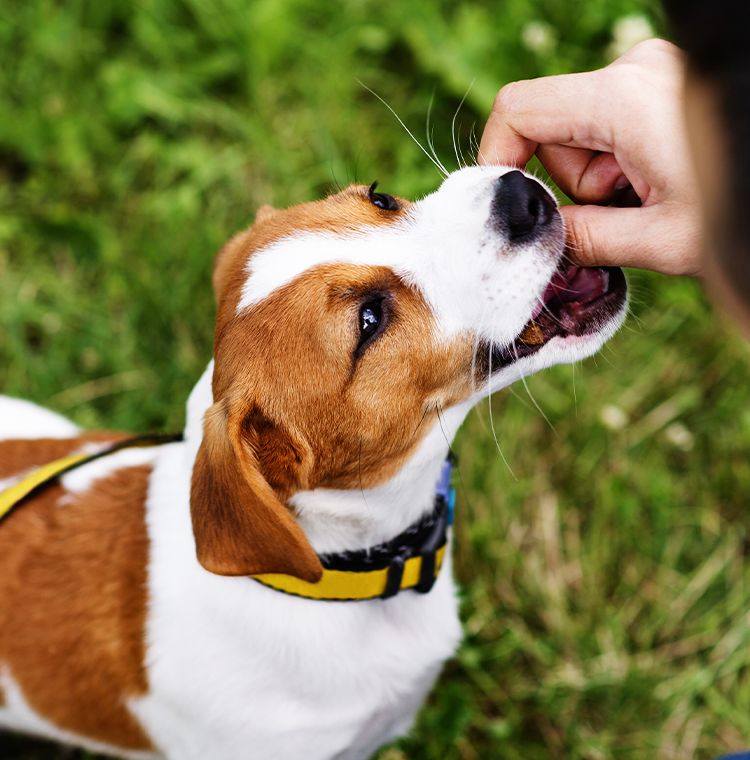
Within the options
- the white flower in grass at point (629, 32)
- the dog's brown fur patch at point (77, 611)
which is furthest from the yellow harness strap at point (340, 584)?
the white flower in grass at point (629, 32)

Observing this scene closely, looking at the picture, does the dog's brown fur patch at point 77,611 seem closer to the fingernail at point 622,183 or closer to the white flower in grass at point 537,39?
the fingernail at point 622,183

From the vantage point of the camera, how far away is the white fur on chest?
Result: 2273mm

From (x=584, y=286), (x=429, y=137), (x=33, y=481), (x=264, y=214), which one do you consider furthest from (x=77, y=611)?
(x=429, y=137)

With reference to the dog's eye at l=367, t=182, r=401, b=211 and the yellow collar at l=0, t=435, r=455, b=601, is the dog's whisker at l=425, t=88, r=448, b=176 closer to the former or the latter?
the dog's eye at l=367, t=182, r=401, b=211

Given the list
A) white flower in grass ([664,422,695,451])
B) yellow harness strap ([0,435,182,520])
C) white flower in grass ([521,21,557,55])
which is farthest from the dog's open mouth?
white flower in grass ([521,21,557,55])

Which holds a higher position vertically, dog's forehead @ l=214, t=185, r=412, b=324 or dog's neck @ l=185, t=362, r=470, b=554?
dog's forehead @ l=214, t=185, r=412, b=324

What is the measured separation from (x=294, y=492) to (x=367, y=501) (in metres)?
0.20

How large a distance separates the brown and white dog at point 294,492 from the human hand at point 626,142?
0.13 meters

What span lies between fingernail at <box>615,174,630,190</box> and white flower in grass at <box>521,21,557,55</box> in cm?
207

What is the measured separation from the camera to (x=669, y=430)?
12.1ft

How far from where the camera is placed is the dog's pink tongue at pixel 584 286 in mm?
2342

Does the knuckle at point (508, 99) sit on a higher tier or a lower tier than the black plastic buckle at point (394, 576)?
higher

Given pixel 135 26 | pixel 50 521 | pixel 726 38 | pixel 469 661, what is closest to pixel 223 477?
pixel 50 521

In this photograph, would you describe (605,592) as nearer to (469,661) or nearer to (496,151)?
(469,661)
